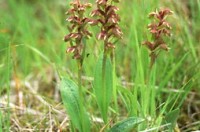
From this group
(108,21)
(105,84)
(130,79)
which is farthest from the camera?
(130,79)

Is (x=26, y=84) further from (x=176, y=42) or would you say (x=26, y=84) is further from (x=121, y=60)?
(x=176, y=42)

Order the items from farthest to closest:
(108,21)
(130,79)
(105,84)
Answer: (130,79)
(105,84)
(108,21)

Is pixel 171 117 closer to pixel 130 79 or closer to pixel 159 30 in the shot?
pixel 159 30

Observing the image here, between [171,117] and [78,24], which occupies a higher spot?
[78,24]

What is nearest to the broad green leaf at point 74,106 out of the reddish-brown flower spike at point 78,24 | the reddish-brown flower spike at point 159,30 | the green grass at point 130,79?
the green grass at point 130,79

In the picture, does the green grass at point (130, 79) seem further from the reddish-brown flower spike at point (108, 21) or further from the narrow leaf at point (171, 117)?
the reddish-brown flower spike at point (108, 21)

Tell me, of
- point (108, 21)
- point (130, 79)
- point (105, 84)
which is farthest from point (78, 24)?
point (130, 79)

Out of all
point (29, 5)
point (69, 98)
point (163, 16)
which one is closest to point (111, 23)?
point (163, 16)

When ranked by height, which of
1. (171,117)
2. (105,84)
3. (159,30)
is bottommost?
(171,117)

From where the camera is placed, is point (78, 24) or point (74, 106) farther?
point (74, 106)
